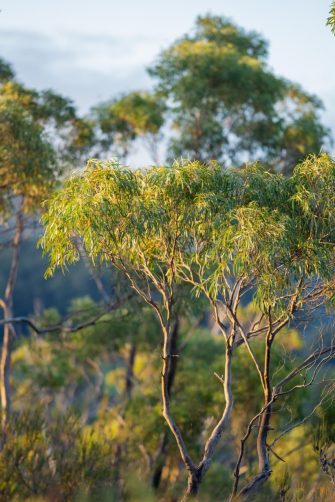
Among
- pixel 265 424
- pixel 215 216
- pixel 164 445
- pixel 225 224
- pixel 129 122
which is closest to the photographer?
pixel 225 224

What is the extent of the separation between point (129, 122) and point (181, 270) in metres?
13.4

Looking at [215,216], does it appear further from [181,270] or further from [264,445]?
[264,445]

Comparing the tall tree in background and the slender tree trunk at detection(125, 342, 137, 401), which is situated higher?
the tall tree in background

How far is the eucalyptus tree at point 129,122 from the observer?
25.3 meters

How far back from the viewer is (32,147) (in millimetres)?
19953

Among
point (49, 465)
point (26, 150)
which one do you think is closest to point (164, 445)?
point (49, 465)

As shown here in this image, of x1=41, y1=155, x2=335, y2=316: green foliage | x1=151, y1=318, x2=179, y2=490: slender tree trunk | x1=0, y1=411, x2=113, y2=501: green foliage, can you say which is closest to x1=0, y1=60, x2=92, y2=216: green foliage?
x1=151, y1=318, x2=179, y2=490: slender tree trunk

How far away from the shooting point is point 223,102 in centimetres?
2498

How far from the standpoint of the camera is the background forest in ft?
39.2

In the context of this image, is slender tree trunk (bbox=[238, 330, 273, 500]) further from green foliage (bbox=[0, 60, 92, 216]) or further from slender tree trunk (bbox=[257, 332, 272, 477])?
green foliage (bbox=[0, 60, 92, 216])

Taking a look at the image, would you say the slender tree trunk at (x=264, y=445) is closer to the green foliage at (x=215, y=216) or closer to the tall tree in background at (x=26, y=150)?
the green foliage at (x=215, y=216)

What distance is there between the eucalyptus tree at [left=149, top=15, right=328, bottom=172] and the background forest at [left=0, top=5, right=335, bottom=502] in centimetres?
6

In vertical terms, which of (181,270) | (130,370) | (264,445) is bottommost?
(264,445)

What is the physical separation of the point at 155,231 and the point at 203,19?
612 inches
